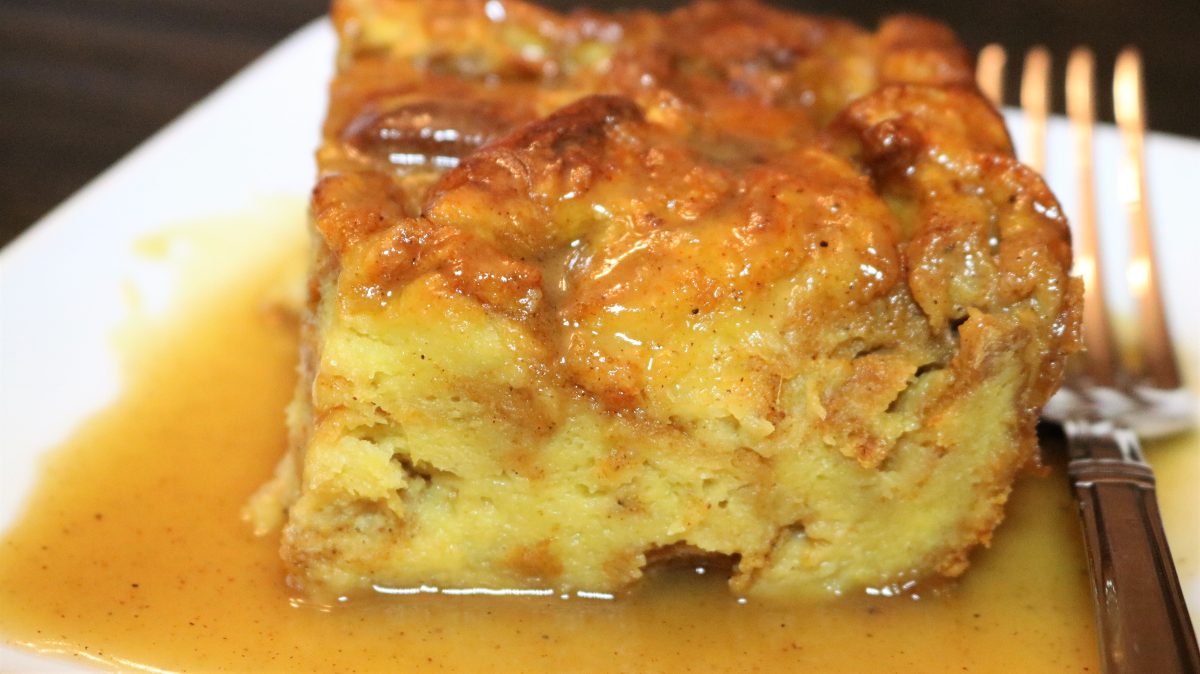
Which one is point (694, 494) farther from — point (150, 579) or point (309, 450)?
point (150, 579)

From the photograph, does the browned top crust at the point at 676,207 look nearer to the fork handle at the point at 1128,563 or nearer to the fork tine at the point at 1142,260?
the fork handle at the point at 1128,563

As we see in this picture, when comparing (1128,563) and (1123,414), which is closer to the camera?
(1128,563)

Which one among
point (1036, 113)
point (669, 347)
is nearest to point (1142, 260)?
point (1036, 113)

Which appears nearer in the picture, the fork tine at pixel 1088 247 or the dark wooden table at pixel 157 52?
the fork tine at pixel 1088 247

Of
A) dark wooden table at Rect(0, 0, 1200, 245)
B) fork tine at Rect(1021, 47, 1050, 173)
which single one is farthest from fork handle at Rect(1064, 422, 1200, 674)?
dark wooden table at Rect(0, 0, 1200, 245)

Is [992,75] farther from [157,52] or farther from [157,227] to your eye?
[157,52]

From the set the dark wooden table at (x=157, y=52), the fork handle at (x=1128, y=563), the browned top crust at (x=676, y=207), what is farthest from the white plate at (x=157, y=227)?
the browned top crust at (x=676, y=207)
